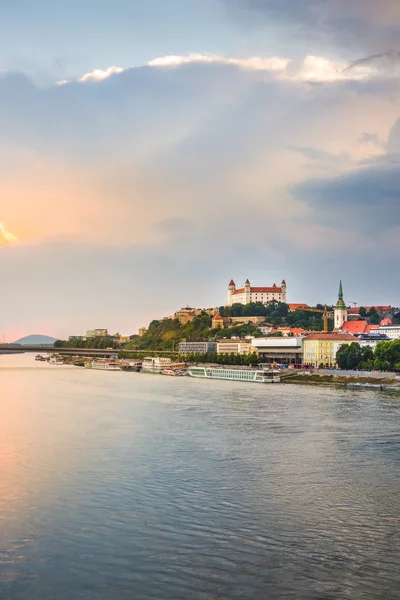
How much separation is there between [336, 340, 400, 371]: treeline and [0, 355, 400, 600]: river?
30.0 metres

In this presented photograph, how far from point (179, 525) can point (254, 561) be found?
2129 millimetres

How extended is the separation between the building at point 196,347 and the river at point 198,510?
76543mm

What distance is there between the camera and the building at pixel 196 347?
103250 millimetres

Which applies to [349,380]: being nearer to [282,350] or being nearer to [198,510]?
[282,350]

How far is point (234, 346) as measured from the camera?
9625 centimetres

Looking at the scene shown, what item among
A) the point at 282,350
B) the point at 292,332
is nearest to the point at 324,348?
the point at 282,350

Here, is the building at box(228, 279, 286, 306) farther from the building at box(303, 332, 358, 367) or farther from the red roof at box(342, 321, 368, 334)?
the building at box(303, 332, 358, 367)

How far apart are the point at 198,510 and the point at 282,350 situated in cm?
7049

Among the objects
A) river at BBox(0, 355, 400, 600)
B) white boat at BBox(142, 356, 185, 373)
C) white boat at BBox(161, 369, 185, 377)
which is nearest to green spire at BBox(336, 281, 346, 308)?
white boat at BBox(142, 356, 185, 373)

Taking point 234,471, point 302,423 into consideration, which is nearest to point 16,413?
point 302,423

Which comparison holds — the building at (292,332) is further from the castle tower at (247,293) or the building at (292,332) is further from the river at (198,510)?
the river at (198,510)

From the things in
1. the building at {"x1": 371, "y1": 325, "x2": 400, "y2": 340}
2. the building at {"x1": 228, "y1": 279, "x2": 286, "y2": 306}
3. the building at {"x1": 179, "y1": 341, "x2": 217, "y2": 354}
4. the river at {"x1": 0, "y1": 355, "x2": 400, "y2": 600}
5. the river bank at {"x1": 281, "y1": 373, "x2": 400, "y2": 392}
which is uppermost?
the building at {"x1": 228, "y1": 279, "x2": 286, "y2": 306}

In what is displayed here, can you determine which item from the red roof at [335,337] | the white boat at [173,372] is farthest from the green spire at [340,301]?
the white boat at [173,372]

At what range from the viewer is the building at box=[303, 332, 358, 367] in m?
75.2
